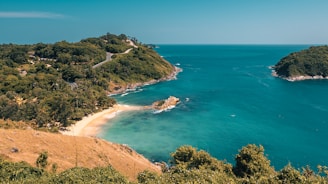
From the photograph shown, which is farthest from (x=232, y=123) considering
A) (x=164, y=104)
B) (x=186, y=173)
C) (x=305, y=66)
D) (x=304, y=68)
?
(x=305, y=66)

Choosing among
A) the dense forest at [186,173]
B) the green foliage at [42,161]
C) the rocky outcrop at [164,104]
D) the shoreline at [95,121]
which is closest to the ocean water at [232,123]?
the shoreline at [95,121]

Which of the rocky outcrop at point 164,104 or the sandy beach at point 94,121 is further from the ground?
the rocky outcrop at point 164,104

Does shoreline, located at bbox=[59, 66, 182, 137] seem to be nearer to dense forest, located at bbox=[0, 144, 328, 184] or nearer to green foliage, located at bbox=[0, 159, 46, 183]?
dense forest, located at bbox=[0, 144, 328, 184]

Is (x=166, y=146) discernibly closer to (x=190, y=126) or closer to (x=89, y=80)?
(x=190, y=126)

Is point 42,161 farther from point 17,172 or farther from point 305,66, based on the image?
point 305,66

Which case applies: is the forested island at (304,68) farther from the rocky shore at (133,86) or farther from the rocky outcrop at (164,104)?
the rocky outcrop at (164,104)

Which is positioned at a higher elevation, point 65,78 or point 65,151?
point 65,78
